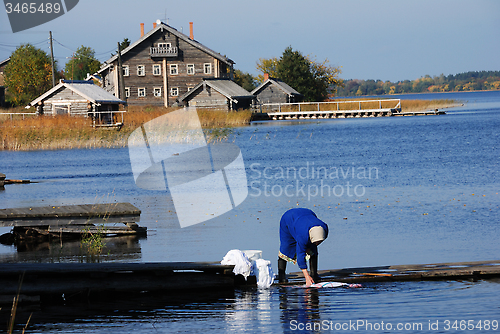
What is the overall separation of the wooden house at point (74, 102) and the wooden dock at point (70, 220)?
130ft

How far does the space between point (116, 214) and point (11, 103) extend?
77.1m

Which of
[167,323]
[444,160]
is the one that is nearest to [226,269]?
[167,323]

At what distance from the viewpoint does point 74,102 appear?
54.6m

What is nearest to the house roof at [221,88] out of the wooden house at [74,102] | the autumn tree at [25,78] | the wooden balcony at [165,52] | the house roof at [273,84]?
the wooden balcony at [165,52]

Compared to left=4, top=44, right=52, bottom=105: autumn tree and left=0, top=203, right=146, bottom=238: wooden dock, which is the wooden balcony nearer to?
left=4, top=44, right=52, bottom=105: autumn tree

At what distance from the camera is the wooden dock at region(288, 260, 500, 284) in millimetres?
9836

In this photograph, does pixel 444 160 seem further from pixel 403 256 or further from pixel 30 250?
pixel 30 250

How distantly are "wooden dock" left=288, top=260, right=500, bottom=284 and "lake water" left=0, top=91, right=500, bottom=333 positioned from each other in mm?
224

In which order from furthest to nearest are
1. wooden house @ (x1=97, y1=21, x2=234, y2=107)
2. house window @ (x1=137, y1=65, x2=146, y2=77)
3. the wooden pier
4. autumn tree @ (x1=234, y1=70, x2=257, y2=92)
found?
autumn tree @ (x1=234, y1=70, x2=257, y2=92)
the wooden pier
house window @ (x1=137, y1=65, x2=146, y2=77)
wooden house @ (x1=97, y1=21, x2=234, y2=107)

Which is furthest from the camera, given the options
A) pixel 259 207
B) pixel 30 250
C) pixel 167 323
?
pixel 259 207

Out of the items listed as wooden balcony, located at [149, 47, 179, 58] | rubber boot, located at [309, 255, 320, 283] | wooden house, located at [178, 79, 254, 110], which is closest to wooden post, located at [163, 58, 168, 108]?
wooden balcony, located at [149, 47, 179, 58]

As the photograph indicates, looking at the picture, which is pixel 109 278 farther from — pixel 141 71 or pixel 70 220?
pixel 141 71

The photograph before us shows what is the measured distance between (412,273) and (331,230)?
476 centimetres

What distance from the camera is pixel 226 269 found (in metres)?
9.84
